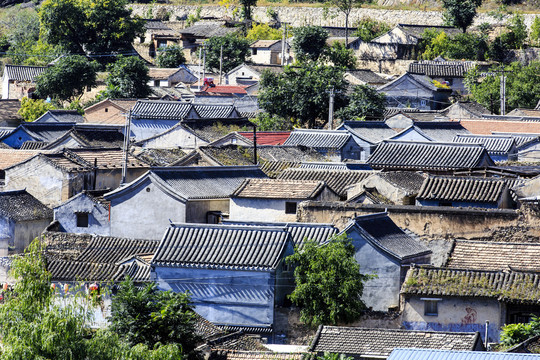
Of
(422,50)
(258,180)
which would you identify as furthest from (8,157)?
(422,50)

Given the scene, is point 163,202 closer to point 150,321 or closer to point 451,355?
point 150,321

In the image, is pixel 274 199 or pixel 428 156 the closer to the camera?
pixel 274 199

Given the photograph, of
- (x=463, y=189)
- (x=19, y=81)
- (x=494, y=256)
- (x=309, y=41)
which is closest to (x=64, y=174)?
(x=463, y=189)

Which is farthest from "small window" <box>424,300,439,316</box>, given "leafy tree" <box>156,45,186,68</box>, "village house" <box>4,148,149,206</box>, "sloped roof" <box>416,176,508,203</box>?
"leafy tree" <box>156,45,186,68</box>

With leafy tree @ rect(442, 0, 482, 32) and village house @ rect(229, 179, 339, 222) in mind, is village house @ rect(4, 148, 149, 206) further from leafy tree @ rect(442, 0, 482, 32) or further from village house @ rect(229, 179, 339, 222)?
leafy tree @ rect(442, 0, 482, 32)

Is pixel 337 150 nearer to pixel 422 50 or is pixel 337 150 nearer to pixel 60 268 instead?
pixel 60 268

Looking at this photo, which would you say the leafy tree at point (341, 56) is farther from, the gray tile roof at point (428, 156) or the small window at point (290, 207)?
the small window at point (290, 207)

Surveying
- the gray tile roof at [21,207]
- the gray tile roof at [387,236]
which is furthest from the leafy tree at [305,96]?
the gray tile roof at [387,236]
